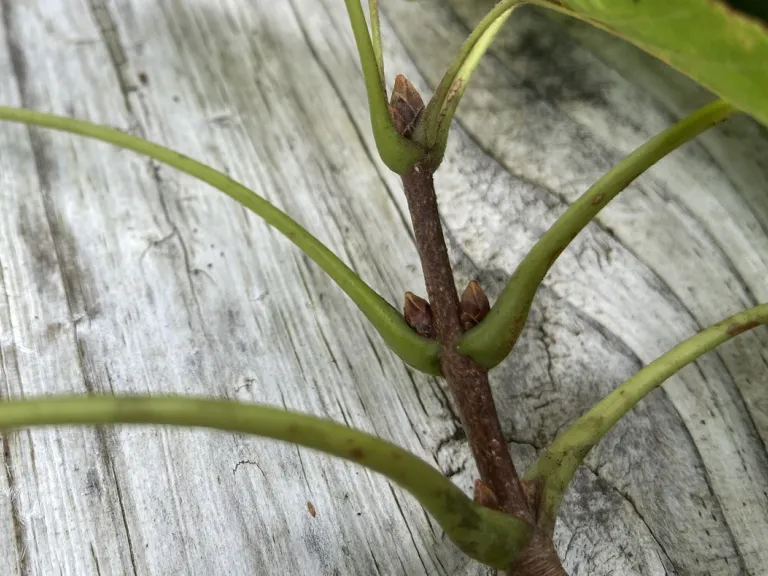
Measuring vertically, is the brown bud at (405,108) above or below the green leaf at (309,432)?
above

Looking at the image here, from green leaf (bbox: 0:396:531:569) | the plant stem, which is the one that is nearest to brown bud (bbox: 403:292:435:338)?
the plant stem

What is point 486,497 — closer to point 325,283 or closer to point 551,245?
point 551,245

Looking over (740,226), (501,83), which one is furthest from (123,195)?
(740,226)

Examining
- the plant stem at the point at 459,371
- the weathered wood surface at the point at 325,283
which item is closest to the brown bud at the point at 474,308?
the plant stem at the point at 459,371

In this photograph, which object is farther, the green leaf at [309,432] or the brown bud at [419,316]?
the brown bud at [419,316]

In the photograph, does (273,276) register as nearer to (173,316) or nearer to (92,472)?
(173,316)

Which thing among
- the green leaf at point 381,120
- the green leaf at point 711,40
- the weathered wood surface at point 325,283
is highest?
the green leaf at point 711,40

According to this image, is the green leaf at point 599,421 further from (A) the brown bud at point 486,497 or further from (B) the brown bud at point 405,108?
(B) the brown bud at point 405,108
